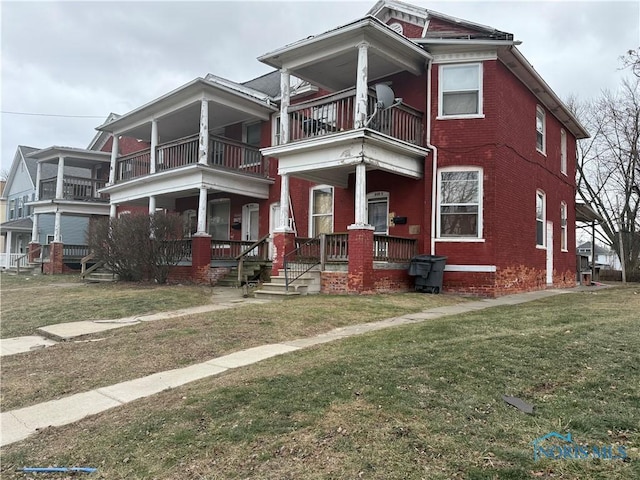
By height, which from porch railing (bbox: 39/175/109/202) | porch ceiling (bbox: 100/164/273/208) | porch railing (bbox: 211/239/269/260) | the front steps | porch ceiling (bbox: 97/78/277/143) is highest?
porch ceiling (bbox: 97/78/277/143)

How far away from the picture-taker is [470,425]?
347 centimetres

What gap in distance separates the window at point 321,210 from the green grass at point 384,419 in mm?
11408

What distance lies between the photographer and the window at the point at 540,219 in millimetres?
16281

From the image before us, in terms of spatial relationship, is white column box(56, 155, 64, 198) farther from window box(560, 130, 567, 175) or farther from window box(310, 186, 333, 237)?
window box(560, 130, 567, 175)

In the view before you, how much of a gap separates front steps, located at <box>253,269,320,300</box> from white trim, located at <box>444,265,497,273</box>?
379 cm

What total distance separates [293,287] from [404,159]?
15.8 feet

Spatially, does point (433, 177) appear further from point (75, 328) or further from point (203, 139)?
point (75, 328)

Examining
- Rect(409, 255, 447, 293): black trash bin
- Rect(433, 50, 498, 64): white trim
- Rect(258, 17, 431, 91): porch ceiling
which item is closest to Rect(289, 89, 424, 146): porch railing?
Rect(258, 17, 431, 91): porch ceiling

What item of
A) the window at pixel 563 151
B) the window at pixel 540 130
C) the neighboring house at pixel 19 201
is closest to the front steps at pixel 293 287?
the window at pixel 540 130

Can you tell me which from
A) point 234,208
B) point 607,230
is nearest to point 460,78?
point 234,208

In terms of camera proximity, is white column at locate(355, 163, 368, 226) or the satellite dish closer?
white column at locate(355, 163, 368, 226)

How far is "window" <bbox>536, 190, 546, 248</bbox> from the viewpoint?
16281 mm

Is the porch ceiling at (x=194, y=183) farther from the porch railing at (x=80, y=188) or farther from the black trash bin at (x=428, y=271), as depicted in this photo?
the black trash bin at (x=428, y=271)

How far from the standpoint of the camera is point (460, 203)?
532 inches
